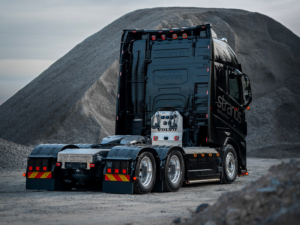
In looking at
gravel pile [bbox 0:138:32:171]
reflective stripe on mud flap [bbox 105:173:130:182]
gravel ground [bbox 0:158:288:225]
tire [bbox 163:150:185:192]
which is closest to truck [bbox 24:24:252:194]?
tire [bbox 163:150:185:192]

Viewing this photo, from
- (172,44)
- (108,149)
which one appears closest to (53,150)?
(108,149)

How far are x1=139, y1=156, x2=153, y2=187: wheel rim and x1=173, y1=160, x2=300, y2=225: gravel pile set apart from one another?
468 cm

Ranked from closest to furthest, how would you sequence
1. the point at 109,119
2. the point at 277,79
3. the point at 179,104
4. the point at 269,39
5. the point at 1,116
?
1. the point at 179,104
2. the point at 109,119
3. the point at 1,116
4. the point at 277,79
5. the point at 269,39

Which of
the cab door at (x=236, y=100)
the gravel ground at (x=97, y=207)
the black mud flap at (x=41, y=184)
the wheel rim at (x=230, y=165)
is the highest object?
the cab door at (x=236, y=100)

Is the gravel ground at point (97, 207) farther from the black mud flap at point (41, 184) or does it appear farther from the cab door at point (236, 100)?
the cab door at point (236, 100)

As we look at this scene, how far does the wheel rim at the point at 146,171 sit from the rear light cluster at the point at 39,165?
94.8 inches

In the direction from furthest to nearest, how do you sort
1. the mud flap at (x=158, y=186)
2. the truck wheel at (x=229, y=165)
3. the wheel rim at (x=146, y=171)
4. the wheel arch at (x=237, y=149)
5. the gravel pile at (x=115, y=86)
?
the gravel pile at (x=115, y=86) < the wheel arch at (x=237, y=149) < the truck wheel at (x=229, y=165) < the mud flap at (x=158, y=186) < the wheel rim at (x=146, y=171)

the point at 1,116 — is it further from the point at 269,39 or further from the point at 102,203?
the point at 102,203

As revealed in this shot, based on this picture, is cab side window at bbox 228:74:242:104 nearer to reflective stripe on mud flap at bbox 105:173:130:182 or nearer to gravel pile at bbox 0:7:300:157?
reflective stripe on mud flap at bbox 105:173:130:182

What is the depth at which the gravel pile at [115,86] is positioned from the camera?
131ft

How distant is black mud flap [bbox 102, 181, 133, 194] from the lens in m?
10.5

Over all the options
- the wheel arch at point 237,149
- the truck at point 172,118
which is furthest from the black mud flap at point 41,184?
the wheel arch at point 237,149

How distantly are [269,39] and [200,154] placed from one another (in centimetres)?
4611

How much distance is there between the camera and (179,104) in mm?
13594
